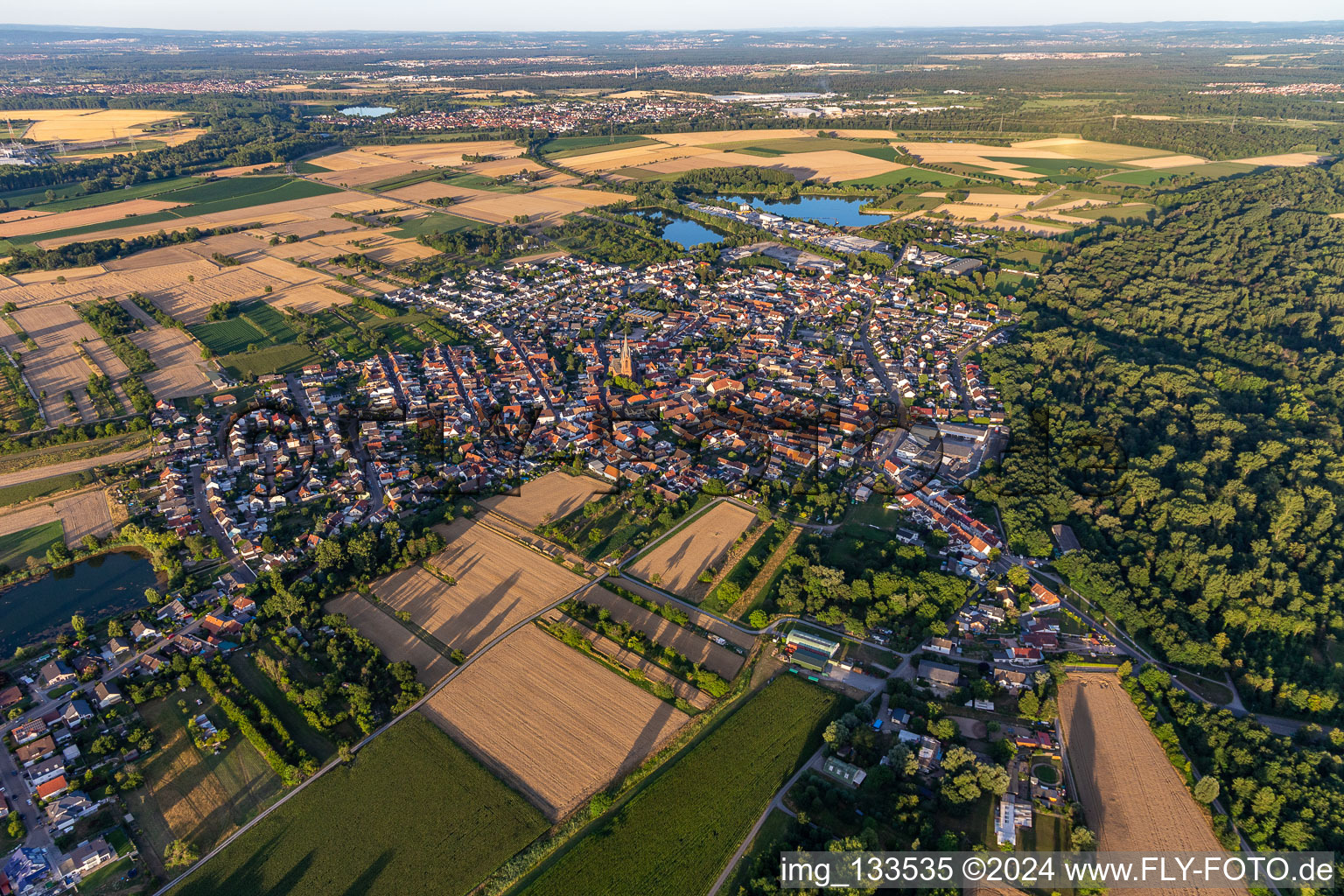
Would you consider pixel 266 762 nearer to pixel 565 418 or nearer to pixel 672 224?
pixel 565 418

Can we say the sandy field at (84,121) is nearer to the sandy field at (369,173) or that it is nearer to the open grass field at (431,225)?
the sandy field at (369,173)

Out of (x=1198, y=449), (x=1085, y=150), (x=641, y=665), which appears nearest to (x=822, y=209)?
(x=1085, y=150)

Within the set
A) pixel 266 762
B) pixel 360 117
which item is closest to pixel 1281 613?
pixel 266 762

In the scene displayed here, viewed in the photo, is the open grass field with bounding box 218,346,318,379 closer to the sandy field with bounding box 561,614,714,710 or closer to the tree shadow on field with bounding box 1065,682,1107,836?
the sandy field with bounding box 561,614,714,710

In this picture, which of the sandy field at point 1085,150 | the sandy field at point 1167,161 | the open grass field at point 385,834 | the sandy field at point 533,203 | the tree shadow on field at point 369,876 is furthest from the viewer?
the sandy field at point 1085,150

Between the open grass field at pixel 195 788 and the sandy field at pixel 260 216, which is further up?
the sandy field at pixel 260 216

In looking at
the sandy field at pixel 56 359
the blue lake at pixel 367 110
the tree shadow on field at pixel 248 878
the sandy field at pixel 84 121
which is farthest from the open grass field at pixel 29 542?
the blue lake at pixel 367 110
